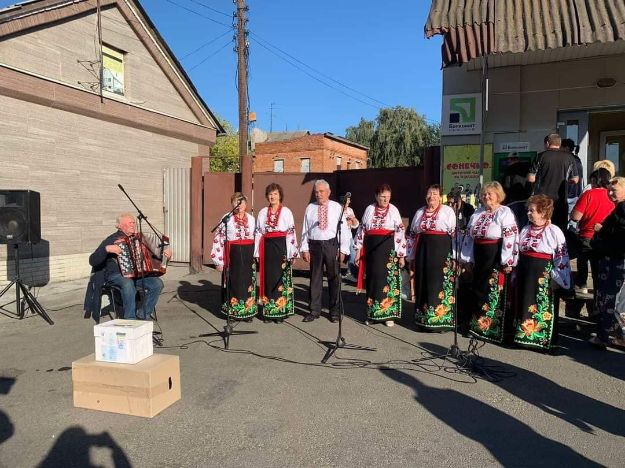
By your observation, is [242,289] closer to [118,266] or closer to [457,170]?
[118,266]

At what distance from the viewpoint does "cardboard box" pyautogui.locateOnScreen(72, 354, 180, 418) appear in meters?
3.84

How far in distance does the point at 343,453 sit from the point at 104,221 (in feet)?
32.9

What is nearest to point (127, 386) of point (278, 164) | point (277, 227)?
point (277, 227)

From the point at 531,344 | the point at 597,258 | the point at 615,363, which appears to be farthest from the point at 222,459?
the point at 597,258

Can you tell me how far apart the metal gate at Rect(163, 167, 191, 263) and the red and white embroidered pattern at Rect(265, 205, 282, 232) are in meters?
6.18

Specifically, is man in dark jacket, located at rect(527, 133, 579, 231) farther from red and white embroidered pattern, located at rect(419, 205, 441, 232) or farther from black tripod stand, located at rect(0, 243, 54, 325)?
black tripod stand, located at rect(0, 243, 54, 325)

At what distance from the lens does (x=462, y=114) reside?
8.55 m

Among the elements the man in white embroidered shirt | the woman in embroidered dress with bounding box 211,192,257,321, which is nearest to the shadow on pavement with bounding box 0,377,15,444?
the woman in embroidered dress with bounding box 211,192,257,321

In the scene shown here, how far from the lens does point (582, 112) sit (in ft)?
26.5

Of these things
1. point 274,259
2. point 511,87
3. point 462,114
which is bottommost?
point 274,259

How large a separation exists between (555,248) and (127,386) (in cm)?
435

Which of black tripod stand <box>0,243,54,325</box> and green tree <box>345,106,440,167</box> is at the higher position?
green tree <box>345,106,440,167</box>

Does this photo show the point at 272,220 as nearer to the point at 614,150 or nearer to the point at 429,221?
the point at 429,221

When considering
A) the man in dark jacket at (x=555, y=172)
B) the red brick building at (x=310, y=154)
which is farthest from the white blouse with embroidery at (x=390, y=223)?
the red brick building at (x=310, y=154)
